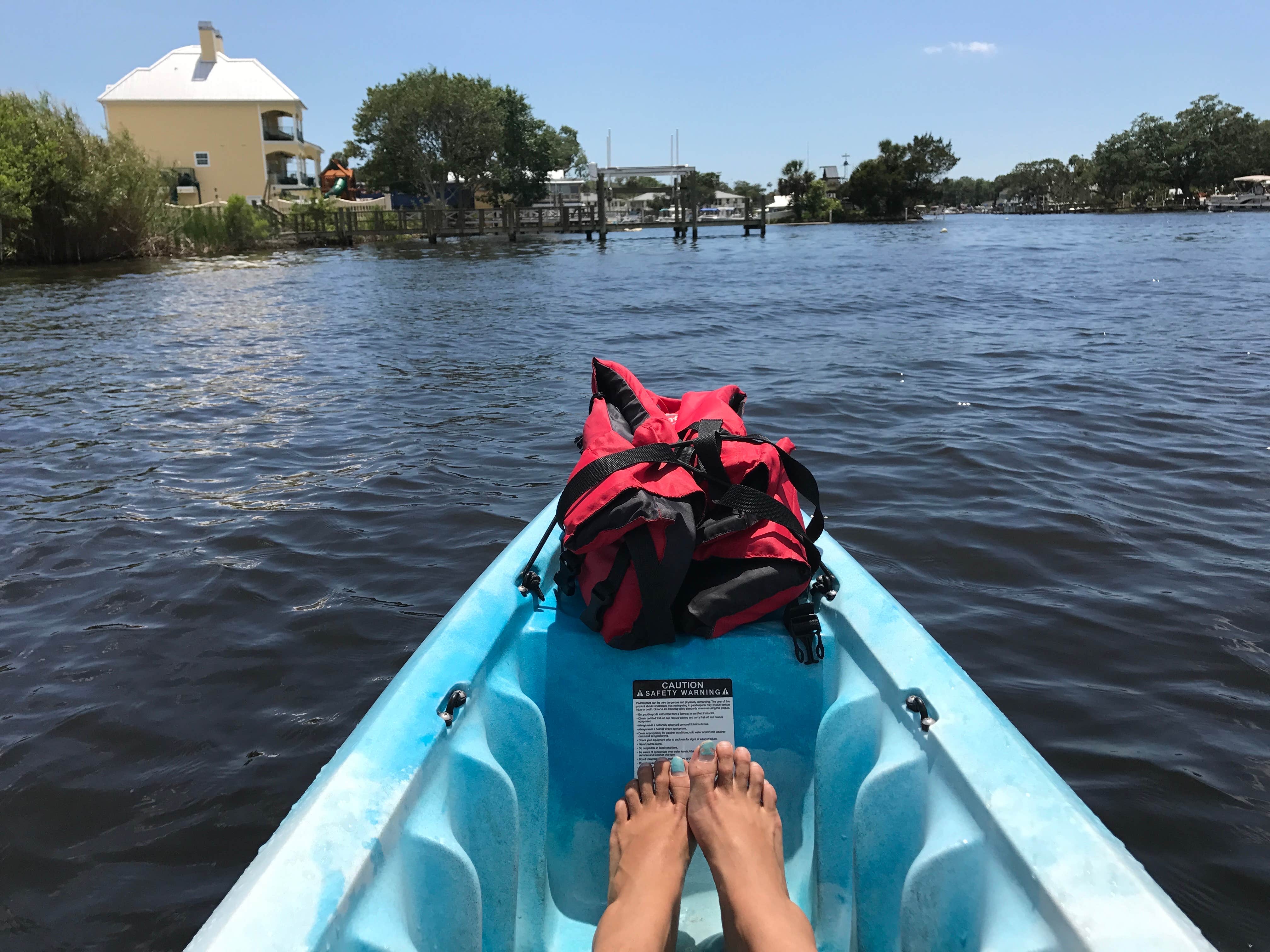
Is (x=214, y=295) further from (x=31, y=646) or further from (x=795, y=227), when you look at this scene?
(x=795, y=227)

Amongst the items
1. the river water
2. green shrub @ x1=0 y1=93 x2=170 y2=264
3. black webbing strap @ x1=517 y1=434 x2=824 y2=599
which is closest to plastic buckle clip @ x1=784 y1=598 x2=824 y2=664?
black webbing strap @ x1=517 y1=434 x2=824 y2=599

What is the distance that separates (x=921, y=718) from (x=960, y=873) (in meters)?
0.32

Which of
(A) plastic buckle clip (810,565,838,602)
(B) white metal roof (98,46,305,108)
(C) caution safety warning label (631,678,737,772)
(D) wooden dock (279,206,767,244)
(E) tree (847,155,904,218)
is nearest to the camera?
(C) caution safety warning label (631,678,737,772)

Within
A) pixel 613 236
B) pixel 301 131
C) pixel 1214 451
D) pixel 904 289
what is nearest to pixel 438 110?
pixel 301 131

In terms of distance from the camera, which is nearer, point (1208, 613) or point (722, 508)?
point (722, 508)

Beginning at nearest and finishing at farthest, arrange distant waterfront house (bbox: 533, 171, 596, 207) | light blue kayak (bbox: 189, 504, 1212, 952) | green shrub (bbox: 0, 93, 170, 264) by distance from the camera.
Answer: light blue kayak (bbox: 189, 504, 1212, 952), green shrub (bbox: 0, 93, 170, 264), distant waterfront house (bbox: 533, 171, 596, 207)

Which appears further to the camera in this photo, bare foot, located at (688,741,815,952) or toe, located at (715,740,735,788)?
toe, located at (715,740,735,788)

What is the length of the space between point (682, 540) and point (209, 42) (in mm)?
53997

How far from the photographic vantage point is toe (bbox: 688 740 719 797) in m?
1.74

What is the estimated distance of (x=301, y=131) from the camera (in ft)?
153

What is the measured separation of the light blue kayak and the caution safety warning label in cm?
2

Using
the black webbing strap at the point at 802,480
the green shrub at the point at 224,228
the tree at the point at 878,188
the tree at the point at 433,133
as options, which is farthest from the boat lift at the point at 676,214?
the black webbing strap at the point at 802,480

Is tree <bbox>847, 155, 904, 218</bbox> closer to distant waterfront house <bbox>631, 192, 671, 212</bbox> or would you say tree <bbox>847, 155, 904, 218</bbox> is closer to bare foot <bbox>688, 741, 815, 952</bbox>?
distant waterfront house <bbox>631, 192, 671, 212</bbox>

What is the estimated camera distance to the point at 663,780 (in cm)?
180
